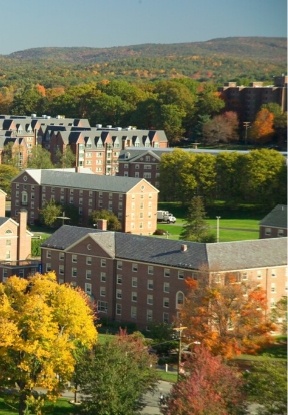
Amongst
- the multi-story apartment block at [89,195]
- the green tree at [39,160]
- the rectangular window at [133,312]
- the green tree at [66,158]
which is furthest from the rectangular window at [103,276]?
the green tree at [66,158]

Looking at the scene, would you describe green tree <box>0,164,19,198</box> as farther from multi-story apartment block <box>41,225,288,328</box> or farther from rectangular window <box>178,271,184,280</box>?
rectangular window <box>178,271,184,280</box>

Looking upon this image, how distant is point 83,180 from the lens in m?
51.7

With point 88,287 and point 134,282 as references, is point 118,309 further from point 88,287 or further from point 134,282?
point 88,287

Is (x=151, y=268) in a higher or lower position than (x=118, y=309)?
higher

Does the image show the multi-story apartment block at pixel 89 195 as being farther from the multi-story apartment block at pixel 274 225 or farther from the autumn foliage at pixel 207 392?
the autumn foliage at pixel 207 392

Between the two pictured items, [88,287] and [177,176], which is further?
[177,176]

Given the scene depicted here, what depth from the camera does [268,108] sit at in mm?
72688

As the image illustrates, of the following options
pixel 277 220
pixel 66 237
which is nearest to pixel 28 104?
pixel 277 220

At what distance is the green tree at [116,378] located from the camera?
886 inches

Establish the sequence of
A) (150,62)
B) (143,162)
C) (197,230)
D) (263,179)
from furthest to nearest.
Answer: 1. (150,62)
2. (143,162)
3. (263,179)
4. (197,230)

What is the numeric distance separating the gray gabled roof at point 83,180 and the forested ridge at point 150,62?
6.02m

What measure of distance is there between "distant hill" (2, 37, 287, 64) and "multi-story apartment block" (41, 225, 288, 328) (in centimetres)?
560

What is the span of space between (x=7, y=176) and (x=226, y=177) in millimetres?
11340

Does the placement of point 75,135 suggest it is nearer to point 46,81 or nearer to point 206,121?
point 206,121
